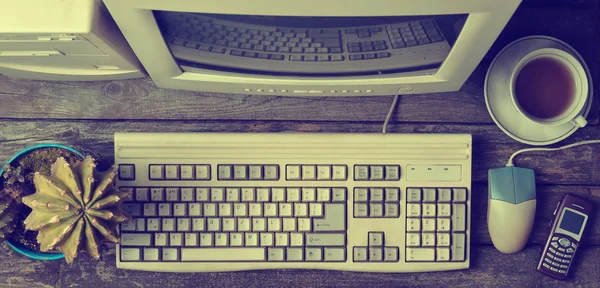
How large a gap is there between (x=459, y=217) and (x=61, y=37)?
0.57 meters

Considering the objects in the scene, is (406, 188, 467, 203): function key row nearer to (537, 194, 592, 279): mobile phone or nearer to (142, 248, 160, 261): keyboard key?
(537, 194, 592, 279): mobile phone

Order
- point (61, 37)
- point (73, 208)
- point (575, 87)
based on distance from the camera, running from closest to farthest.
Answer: point (61, 37) < point (73, 208) < point (575, 87)

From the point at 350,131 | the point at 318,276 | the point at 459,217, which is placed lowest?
the point at 318,276

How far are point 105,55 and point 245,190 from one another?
27cm

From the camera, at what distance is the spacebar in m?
0.83

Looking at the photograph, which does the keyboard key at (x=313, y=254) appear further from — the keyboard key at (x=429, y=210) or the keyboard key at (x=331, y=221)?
the keyboard key at (x=429, y=210)

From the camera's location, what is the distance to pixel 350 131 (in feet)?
2.93

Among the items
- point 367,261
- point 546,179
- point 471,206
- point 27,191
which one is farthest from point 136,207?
point 546,179

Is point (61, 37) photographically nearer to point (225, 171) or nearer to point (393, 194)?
point (225, 171)

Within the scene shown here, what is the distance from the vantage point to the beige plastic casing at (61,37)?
57cm

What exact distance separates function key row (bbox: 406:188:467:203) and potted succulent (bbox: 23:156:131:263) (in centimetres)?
40

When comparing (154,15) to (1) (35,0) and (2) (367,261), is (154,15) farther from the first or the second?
(2) (367,261)

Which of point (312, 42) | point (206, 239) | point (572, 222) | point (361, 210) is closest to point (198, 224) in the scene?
point (206, 239)

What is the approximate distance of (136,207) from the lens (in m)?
0.82
